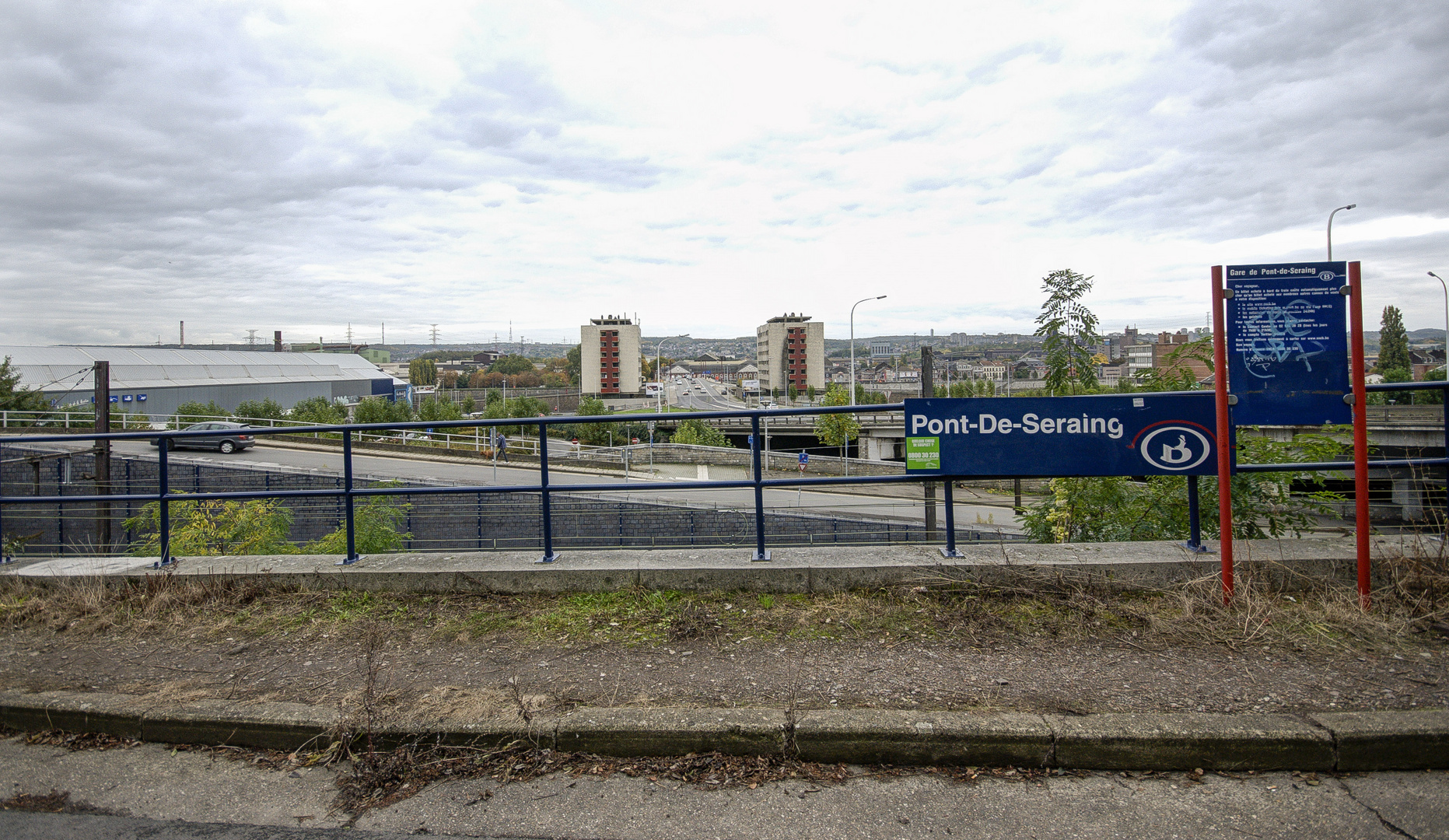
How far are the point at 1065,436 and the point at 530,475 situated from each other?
23601 mm

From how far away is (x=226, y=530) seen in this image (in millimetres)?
11375

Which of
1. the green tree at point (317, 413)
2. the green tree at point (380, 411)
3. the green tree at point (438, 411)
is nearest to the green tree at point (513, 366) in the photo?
the green tree at point (438, 411)

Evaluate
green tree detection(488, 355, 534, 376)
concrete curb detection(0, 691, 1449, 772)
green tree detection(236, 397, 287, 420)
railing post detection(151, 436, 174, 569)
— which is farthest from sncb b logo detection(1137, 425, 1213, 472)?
green tree detection(488, 355, 534, 376)

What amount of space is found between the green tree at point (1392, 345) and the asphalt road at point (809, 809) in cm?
7328

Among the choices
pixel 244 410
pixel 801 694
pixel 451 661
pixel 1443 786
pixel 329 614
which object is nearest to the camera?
pixel 1443 786

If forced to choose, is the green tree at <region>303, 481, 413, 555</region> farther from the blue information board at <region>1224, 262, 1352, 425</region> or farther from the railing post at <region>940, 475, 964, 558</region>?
the blue information board at <region>1224, 262, 1352, 425</region>

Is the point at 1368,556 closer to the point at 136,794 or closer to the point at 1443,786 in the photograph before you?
the point at 1443,786

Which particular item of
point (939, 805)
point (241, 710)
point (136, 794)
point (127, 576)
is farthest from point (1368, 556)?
point (127, 576)

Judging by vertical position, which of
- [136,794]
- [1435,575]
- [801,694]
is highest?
[1435,575]

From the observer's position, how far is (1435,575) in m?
4.47

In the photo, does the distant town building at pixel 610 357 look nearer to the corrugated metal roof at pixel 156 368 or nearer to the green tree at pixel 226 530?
the corrugated metal roof at pixel 156 368

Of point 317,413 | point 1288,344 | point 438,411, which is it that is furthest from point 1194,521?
point 438,411

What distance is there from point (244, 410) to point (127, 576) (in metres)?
65.3

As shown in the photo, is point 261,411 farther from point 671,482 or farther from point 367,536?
point 671,482
